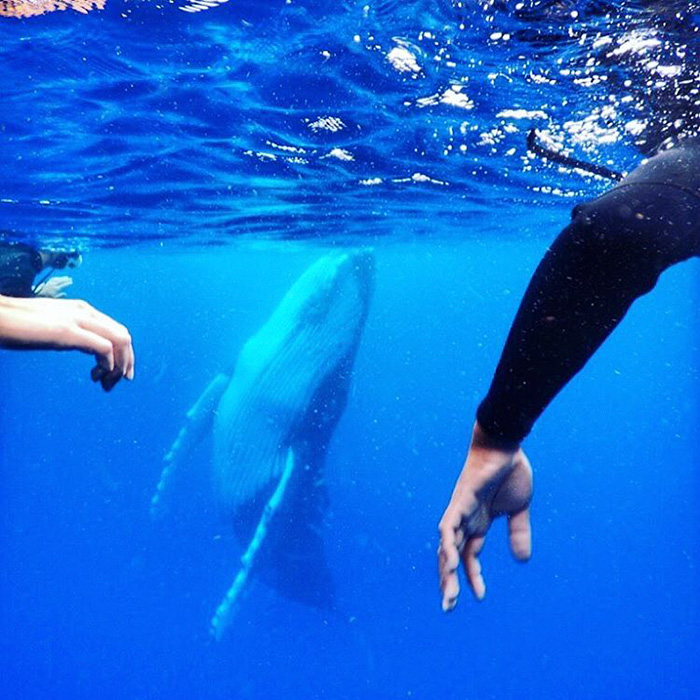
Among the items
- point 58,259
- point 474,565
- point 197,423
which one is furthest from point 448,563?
point 197,423

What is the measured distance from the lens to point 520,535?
110 inches

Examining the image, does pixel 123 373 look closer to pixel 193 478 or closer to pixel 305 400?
pixel 305 400

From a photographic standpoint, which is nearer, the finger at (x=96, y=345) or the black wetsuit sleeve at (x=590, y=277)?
the black wetsuit sleeve at (x=590, y=277)

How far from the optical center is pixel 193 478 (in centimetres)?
3859

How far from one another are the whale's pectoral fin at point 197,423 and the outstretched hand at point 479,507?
13240 mm

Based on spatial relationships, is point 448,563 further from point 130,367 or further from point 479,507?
point 130,367

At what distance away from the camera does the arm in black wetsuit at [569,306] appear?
2.22m

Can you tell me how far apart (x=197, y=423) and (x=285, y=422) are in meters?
3.33

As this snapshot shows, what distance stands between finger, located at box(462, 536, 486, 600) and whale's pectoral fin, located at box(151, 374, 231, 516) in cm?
1326

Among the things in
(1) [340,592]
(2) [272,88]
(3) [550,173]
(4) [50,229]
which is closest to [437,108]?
(2) [272,88]

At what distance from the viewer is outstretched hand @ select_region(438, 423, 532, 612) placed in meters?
2.56

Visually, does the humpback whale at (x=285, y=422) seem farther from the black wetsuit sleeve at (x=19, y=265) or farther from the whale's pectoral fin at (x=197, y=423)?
the black wetsuit sleeve at (x=19, y=265)

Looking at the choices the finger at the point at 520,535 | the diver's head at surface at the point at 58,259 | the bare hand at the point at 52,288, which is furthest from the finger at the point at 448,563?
the diver's head at surface at the point at 58,259

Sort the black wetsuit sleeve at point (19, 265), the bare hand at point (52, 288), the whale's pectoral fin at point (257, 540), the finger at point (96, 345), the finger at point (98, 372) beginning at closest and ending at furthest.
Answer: the finger at point (96, 345) → the finger at point (98, 372) → the bare hand at point (52, 288) → the black wetsuit sleeve at point (19, 265) → the whale's pectoral fin at point (257, 540)
